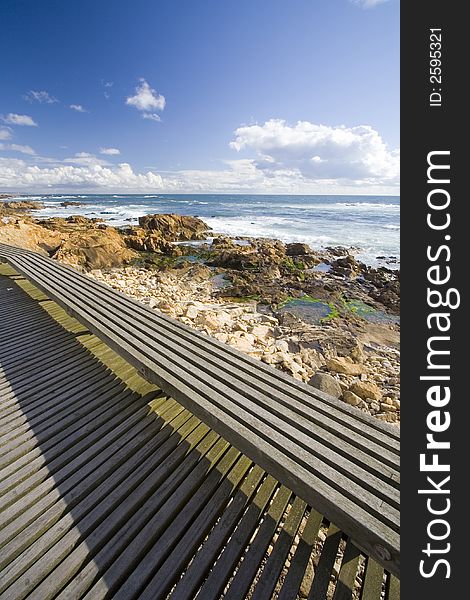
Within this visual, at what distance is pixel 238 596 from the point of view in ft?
5.20

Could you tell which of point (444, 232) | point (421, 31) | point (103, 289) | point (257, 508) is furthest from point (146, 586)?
point (103, 289)

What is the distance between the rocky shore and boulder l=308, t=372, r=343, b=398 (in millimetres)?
20

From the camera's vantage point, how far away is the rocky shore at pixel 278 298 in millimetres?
6211

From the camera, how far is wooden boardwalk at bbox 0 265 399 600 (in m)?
1.67

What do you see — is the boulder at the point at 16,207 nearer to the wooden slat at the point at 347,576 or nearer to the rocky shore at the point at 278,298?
the rocky shore at the point at 278,298

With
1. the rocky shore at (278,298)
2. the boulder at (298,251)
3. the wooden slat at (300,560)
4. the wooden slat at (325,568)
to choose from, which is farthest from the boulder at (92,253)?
the wooden slat at (325,568)

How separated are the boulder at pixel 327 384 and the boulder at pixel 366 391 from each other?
0.30 metres

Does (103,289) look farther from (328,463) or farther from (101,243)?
(101,243)

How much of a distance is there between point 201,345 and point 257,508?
6.11 feet

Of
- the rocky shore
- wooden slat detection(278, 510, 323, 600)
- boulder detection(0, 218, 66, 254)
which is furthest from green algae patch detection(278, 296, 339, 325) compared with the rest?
boulder detection(0, 218, 66, 254)

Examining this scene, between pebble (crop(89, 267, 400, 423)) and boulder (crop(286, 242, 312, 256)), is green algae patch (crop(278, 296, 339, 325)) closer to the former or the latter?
pebble (crop(89, 267, 400, 423))

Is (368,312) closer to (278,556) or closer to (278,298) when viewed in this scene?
(278,298)

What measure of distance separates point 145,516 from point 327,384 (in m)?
3.99

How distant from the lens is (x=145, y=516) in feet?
6.51
